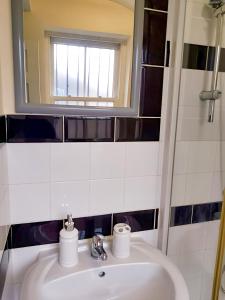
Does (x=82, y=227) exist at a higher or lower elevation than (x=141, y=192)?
lower

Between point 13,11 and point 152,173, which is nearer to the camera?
point 13,11

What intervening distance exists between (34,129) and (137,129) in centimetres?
42

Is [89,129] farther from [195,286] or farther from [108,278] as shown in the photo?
[195,286]

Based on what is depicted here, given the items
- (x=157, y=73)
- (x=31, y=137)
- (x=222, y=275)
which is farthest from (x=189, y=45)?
(x=222, y=275)

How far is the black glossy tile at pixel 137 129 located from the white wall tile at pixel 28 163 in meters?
A: 0.30

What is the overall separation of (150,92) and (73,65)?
0.34m

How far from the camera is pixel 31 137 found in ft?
2.97

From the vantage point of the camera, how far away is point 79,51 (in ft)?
3.02

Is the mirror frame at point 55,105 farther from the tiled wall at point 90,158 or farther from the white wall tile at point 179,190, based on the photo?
the white wall tile at point 179,190

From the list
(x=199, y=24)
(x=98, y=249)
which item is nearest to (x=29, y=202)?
(x=98, y=249)

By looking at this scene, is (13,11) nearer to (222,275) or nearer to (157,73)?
(157,73)

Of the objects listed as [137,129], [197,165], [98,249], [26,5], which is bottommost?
[98,249]

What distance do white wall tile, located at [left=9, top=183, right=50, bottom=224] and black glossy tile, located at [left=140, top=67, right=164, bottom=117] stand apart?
53 cm

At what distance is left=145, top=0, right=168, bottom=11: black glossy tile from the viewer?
96cm
